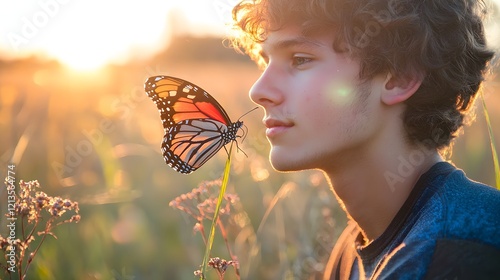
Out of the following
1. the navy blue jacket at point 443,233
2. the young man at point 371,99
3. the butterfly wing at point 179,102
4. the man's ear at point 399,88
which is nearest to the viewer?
the navy blue jacket at point 443,233

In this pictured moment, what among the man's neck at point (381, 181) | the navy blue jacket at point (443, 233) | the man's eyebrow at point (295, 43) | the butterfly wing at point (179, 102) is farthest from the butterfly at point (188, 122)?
the navy blue jacket at point (443, 233)

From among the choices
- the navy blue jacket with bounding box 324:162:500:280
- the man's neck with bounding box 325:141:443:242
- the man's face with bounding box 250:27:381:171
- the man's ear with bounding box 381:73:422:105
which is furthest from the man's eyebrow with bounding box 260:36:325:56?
the navy blue jacket with bounding box 324:162:500:280

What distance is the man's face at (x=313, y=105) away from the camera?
2.22 metres

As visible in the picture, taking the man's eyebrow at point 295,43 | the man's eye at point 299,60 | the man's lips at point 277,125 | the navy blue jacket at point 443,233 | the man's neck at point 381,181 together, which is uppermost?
the man's eyebrow at point 295,43

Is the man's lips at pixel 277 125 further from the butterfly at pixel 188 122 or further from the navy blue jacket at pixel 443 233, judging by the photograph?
the navy blue jacket at pixel 443 233

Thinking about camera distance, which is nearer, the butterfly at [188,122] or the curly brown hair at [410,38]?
the curly brown hair at [410,38]

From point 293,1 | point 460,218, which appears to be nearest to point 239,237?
point 293,1

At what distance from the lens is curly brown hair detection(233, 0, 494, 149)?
92.6 inches

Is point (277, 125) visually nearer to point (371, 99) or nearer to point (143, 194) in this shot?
point (371, 99)

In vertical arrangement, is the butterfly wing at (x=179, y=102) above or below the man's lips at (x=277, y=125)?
above

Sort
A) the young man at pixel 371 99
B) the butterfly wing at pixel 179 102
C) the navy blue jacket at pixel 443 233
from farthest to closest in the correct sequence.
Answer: the butterfly wing at pixel 179 102 → the young man at pixel 371 99 → the navy blue jacket at pixel 443 233

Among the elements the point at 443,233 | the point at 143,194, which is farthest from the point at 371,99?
the point at 143,194

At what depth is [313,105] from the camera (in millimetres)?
2217

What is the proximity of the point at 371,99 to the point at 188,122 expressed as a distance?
73cm
